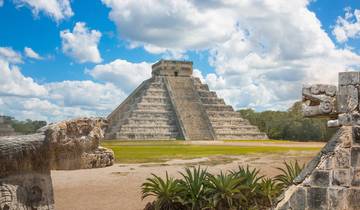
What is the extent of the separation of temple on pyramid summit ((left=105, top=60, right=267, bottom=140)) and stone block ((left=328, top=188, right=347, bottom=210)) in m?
37.3

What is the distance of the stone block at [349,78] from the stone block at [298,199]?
1053mm

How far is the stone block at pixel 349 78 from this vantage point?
4012mm

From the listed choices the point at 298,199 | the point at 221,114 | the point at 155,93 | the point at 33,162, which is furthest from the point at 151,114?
the point at 33,162

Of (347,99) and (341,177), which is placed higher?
(347,99)

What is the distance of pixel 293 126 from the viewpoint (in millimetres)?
52156

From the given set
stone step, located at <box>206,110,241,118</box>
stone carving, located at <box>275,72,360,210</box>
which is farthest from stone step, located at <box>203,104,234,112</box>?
stone carving, located at <box>275,72,360,210</box>

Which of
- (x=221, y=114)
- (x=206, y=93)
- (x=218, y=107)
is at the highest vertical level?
(x=206, y=93)

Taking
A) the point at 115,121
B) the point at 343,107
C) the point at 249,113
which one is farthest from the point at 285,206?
the point at 249,113

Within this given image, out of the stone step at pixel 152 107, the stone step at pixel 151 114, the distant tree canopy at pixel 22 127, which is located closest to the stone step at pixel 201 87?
the stone step at pixel 152 107

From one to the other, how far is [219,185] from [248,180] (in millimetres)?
793

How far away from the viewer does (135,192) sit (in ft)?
36.1

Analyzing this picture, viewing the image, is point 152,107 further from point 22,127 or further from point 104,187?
point 104,187

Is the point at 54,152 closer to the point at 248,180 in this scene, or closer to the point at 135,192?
the point at 248,180

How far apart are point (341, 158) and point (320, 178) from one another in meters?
0.26
